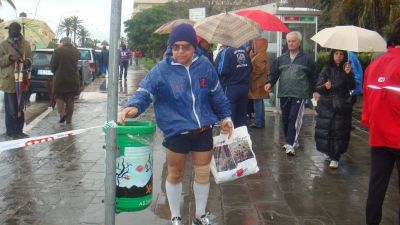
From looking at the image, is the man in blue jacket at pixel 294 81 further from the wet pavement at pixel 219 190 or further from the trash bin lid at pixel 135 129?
the trash bin lid at pixel 135 129

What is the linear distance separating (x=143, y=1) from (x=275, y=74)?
12735 centimetres

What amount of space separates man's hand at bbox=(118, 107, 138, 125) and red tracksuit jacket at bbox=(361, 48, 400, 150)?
6.07 ft

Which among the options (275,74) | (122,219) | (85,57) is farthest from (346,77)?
(85,57)

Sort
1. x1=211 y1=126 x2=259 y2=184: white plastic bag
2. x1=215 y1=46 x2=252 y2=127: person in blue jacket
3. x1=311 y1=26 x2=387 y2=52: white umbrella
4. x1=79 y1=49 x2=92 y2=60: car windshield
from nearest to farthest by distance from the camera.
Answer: x1=211 y1=126 x2=259 y2=184: white plastic bag < x1=311 y1=26 x2=387 y2=52: white umbrella < x1=215 y1=46 x2=252 y2=127: person in blue jacket < x1=79 y1=49 x2=92 y2=60: car windshield

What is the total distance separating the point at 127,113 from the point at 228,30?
3857mm

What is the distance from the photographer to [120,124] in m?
3.64

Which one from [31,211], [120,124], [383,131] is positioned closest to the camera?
[120,124]

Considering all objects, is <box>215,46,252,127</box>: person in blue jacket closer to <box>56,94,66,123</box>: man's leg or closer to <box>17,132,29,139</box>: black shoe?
<box>17,132,29,139</box>: black shoe

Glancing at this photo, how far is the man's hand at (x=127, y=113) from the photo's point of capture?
3586 mm

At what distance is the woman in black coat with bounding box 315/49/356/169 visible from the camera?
6.55m

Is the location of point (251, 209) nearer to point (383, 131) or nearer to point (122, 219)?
point (122, 219)

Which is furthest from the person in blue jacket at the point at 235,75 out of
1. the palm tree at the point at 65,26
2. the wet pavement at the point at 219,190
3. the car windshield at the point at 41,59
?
the palm tree at the point at 65,26

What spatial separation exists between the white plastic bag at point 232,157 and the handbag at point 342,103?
2.53 meters

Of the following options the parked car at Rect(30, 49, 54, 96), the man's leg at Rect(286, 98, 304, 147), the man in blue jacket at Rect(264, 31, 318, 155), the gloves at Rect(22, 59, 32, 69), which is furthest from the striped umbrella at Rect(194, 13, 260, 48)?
the parked car at Rect(30, 49, 54, 96)
